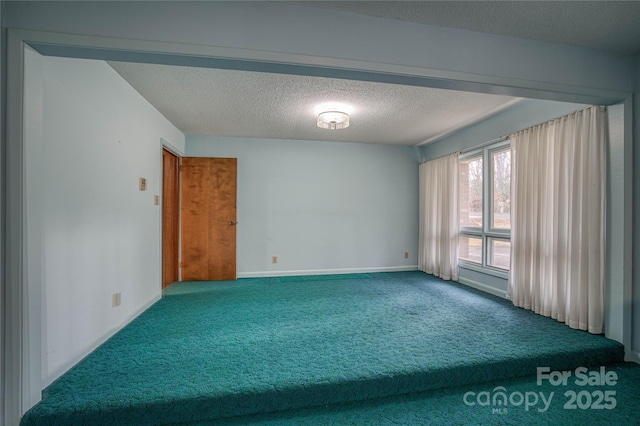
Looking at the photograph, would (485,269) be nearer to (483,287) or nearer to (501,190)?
(483,287)

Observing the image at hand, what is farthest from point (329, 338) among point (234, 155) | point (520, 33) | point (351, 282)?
point (234, 155)

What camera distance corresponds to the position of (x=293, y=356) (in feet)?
7.02

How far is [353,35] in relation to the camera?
1.83 m

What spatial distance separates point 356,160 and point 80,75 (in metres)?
3.90

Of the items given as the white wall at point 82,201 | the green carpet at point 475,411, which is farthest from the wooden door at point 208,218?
the green carpet at point 475,411

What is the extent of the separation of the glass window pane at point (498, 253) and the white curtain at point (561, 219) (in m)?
0.37

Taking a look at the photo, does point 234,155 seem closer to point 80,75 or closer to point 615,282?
point 80,75

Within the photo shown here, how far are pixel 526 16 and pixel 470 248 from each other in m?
3.22

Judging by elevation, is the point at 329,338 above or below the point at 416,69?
below

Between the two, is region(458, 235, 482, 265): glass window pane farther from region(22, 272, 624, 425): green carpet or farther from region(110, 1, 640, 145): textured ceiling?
region(110, 1, 640, 145): textured ceiling

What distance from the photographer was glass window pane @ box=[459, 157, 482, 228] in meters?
4.17

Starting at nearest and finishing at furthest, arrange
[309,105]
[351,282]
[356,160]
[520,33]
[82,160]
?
[520,33], [82,160], [309,105], [351,282], [356,160]

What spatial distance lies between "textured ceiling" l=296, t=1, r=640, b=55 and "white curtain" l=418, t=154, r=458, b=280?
7.85ft

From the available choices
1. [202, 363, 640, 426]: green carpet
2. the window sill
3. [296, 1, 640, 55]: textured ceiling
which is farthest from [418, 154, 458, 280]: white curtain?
[202, 363, 640, 426]: green carpet
